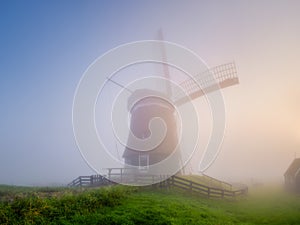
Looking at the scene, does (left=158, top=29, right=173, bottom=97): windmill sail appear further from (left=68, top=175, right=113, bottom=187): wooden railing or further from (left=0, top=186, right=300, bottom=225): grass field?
(left=0, top=186, right=300, bottom=225): grass field

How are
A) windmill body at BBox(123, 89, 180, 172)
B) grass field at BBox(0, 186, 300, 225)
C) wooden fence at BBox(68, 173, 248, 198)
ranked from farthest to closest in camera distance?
windmill body at BBox(123, 89, 180, 172) → wooden fence at BBox(68, 173, 248, 198) → grass field at BBox(0, 186, 300, 225)

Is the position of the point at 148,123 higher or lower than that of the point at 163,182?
higher

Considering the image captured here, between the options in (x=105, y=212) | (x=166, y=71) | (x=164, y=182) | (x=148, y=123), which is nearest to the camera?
(x=105, y=212)

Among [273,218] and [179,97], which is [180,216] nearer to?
[273,218]

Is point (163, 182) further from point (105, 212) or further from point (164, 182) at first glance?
point (105, 212)

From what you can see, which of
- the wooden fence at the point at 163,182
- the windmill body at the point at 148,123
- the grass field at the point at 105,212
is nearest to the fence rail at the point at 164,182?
the wooden fence at the point at 163,182

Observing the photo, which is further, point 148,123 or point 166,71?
point 166,71

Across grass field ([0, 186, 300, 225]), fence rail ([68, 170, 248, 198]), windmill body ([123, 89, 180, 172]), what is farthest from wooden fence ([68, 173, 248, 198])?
grass field ([0, 186, 300, 225])

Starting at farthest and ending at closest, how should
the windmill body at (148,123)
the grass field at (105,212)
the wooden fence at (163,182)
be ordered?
1. the windmill body at (148,123)
2. the wooden fence at (163,182)
3. the grass field at (105,212)

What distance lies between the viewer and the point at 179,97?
98.5ft

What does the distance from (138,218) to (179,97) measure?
1977 cm

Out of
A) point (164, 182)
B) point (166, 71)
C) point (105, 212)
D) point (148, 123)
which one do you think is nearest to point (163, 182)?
point (164, 182)

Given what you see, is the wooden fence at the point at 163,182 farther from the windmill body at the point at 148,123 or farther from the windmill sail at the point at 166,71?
the windmill sail at the point at 166,71

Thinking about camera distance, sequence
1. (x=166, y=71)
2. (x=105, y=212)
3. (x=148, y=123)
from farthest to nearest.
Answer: (x=166, y=71), (x=148, y=123), (x=105, y=212)
